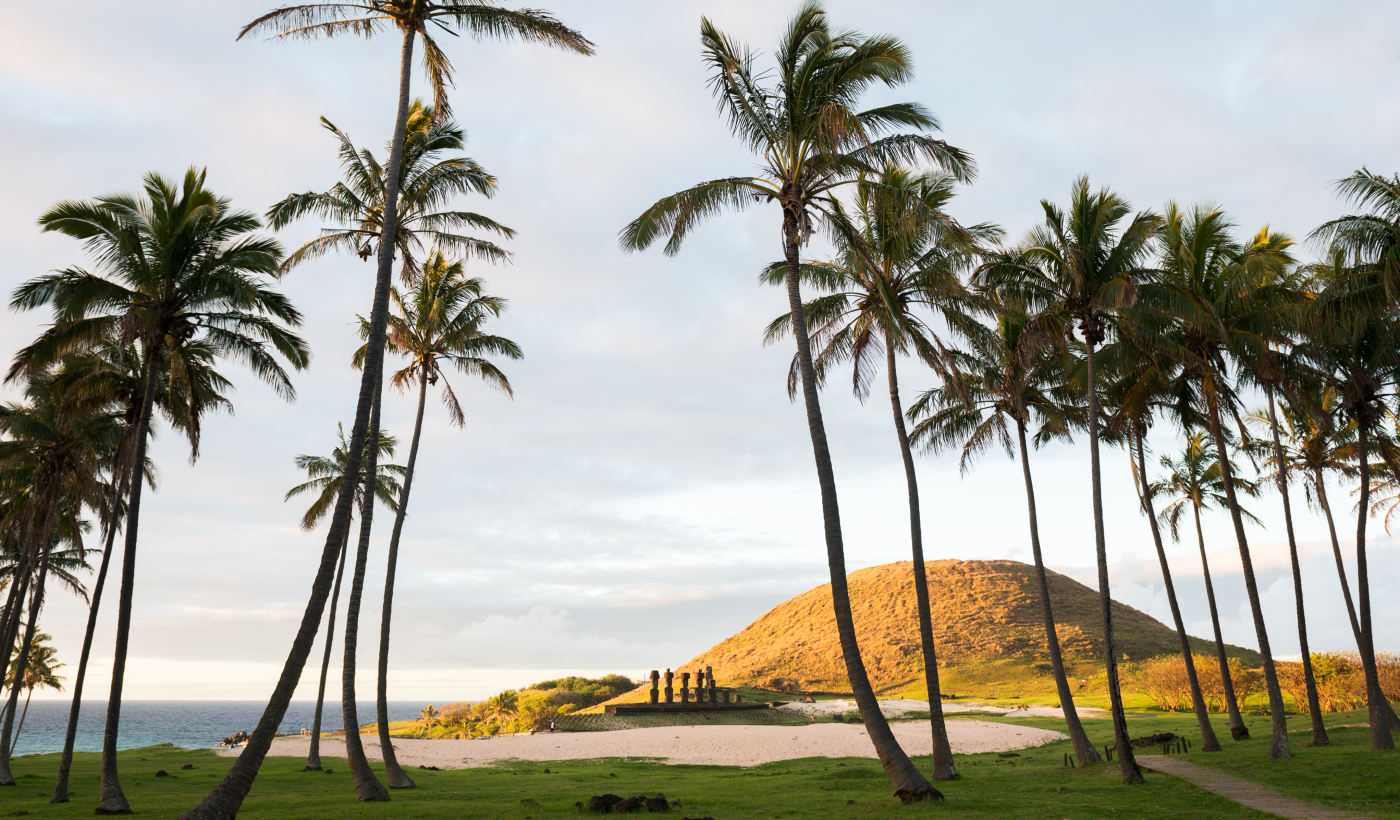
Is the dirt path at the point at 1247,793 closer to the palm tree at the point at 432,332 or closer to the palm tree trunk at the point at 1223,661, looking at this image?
the palm tree trunk at the point at 1223,661

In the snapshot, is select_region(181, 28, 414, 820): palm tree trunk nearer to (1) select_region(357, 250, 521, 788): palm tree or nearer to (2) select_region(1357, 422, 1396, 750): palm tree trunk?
(1) select_region(357, 250, 521, 788): palm tree

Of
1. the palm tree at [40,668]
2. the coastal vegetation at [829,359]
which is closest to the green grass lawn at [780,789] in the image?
the coastal vegetation at [829,359]

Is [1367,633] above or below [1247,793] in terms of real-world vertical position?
above

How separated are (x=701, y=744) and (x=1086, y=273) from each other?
23650 millimetres

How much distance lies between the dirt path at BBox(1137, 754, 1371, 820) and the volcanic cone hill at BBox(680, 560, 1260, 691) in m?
54.3

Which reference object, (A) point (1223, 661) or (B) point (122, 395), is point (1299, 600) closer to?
(A) point (1223, 661)

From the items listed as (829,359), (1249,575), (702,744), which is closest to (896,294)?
(829,359)

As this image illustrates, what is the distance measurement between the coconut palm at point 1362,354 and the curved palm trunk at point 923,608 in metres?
9.81

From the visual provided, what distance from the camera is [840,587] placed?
16641 millimetres

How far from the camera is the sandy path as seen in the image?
106 feet

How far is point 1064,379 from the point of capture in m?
27.2

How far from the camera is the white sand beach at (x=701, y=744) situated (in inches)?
1268

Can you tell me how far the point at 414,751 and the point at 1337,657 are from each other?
3976cm

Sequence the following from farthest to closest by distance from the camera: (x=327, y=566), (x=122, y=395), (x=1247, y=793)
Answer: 1. (x=122, y=395)
2. (x=1247, y=793)
3. (x=327, y=566)
